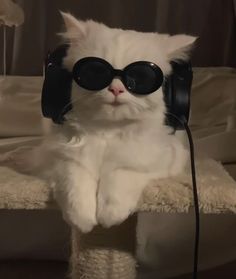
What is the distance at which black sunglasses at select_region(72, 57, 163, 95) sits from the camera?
2.78 feet

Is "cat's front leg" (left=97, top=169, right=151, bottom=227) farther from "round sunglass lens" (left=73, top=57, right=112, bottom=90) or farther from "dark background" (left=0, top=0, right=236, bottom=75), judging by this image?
"dark background" (left=0, top=0, right=236, bottom=75)

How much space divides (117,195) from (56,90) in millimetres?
218

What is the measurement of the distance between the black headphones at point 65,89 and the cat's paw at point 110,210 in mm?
178

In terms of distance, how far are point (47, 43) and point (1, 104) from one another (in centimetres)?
103

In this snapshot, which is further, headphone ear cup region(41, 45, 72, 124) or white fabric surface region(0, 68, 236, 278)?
white fabric surface region(0, 68, 236, 278)

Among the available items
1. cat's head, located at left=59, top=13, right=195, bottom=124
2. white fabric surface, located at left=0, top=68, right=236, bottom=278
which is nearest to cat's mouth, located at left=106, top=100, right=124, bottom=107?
cat's head, located at left=59, top=13, right=195, bottom=124

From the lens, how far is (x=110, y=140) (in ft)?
2.94

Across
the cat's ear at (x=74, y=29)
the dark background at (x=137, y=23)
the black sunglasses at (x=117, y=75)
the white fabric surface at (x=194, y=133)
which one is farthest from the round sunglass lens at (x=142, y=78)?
the dark background at (x=137, y=23)

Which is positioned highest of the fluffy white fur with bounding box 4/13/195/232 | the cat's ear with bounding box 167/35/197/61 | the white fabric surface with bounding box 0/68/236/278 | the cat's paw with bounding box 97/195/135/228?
the cat's ear with bounding box 167/35/197/61

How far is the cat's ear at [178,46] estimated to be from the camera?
0.90 metres

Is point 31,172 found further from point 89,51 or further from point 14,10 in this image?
point 14,10

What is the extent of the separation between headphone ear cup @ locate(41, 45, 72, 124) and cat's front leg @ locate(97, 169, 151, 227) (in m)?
0.14

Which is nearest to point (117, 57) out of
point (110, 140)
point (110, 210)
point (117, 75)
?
point (117, 75)

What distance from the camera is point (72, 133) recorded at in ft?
2.99
